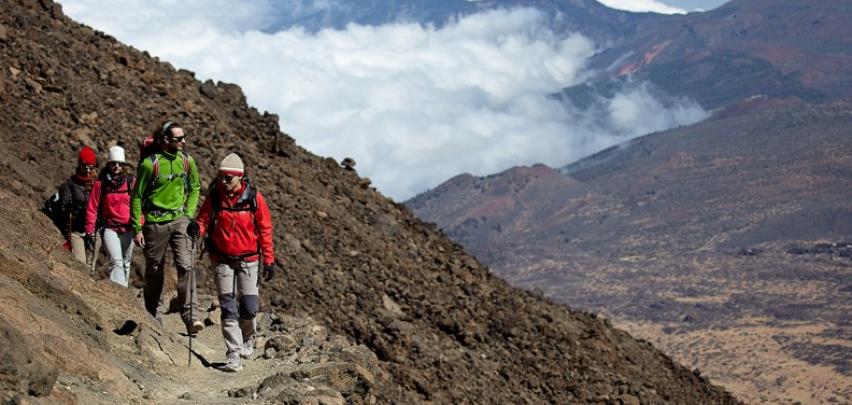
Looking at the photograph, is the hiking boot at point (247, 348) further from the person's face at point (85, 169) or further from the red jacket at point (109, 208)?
the person's face at point (85, 169)

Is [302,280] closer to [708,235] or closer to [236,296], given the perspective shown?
[236,296]

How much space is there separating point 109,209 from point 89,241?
0.48m

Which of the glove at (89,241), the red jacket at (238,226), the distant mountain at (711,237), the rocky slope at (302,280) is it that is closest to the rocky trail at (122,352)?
the rocky slope at (302,280)

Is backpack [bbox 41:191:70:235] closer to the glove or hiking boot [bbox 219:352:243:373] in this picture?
the glove

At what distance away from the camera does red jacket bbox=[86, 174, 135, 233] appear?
1016cm

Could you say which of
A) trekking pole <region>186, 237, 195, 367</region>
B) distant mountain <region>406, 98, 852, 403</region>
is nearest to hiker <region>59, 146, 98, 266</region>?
trekking pole <region>186, 237, 195, 367</region>

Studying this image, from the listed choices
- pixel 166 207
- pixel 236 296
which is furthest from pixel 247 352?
pixel 166 207

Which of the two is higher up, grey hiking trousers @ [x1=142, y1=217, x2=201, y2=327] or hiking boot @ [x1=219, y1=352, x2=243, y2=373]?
grey hiking trousers @ [x1=142, y1=217, x2=201, y2=327]

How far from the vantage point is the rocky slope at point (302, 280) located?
350 inches

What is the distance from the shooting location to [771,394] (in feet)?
200

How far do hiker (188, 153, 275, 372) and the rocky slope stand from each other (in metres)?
0.58

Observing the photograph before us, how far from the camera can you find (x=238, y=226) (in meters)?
8.74

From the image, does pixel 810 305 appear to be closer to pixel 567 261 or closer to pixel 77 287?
pixel 567 261

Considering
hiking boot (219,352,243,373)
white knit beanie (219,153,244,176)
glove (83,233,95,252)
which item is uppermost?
white knit beanie (219,153,244,176)
